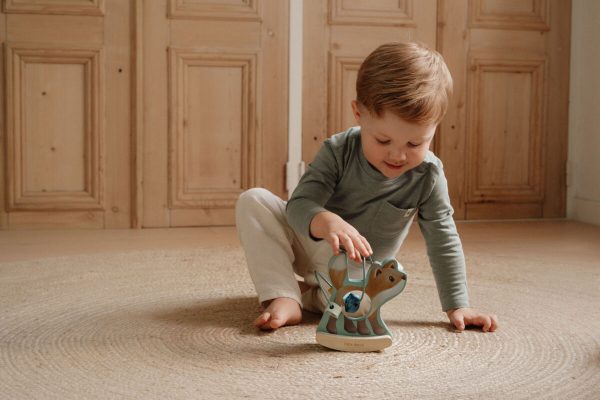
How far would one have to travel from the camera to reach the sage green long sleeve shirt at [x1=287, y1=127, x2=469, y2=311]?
1369 millimetres

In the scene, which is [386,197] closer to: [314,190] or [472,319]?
[314,190]

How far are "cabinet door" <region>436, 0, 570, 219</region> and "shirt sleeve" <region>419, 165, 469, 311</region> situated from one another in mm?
1438

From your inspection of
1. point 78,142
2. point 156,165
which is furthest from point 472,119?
point 78,142

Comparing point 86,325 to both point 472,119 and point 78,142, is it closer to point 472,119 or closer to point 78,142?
point 78,142

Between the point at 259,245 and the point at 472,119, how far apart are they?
5.19 ft

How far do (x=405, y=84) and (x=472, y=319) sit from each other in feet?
1.33

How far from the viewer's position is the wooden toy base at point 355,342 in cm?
122

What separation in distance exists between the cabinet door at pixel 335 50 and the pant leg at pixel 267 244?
4.23ft

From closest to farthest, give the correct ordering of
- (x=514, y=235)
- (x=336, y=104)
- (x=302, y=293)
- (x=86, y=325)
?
(x=86, y=325) < (x=302, y=293) < (x=514, y=235) < (x=336, y=104)

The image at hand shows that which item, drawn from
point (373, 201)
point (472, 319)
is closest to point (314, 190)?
point (373, 201)

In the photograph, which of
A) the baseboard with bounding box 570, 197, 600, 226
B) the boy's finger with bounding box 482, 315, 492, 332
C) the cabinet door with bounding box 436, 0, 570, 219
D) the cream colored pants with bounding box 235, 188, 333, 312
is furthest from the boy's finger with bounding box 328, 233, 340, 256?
the baseboard with bounding box 570, 197, 600, 226

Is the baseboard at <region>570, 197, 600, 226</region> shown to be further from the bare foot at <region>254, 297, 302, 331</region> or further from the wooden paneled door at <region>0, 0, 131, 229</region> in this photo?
the bare foot at <region>254, 297, 302, 331</region>

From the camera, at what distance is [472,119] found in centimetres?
283

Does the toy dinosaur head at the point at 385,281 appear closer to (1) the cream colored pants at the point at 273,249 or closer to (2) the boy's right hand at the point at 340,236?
(2) the boy's right hand at the point at 340,236
